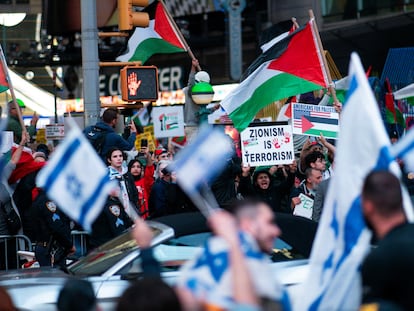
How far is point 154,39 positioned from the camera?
17391mm

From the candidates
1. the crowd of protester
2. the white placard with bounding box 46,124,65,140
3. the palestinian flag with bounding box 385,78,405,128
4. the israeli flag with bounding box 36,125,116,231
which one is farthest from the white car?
the white placard with bounding box 46,124,65,140

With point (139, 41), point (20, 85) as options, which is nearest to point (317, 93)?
point (139, 41)

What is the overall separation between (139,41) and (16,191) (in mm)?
4405

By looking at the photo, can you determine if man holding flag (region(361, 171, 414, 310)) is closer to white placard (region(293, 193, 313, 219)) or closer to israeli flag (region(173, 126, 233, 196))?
israeli flag (region(173, 126, 233, 196))

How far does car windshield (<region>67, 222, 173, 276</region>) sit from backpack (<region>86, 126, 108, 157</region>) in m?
3.91

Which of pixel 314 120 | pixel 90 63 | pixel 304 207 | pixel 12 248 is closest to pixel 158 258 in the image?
pixel 304 207

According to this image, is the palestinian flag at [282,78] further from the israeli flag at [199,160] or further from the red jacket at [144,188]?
the israeli flag at [199,160]

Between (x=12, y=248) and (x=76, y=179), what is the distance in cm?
744

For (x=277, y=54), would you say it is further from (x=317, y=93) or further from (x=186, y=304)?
(x=186, y=304)

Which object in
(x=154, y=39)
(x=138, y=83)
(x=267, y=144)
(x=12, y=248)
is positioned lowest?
(x=12, y=248)

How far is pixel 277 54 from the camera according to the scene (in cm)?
1398

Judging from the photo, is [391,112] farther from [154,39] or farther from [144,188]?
[144,188]

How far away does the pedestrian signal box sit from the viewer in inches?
607

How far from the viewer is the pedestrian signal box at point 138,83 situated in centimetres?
1541
